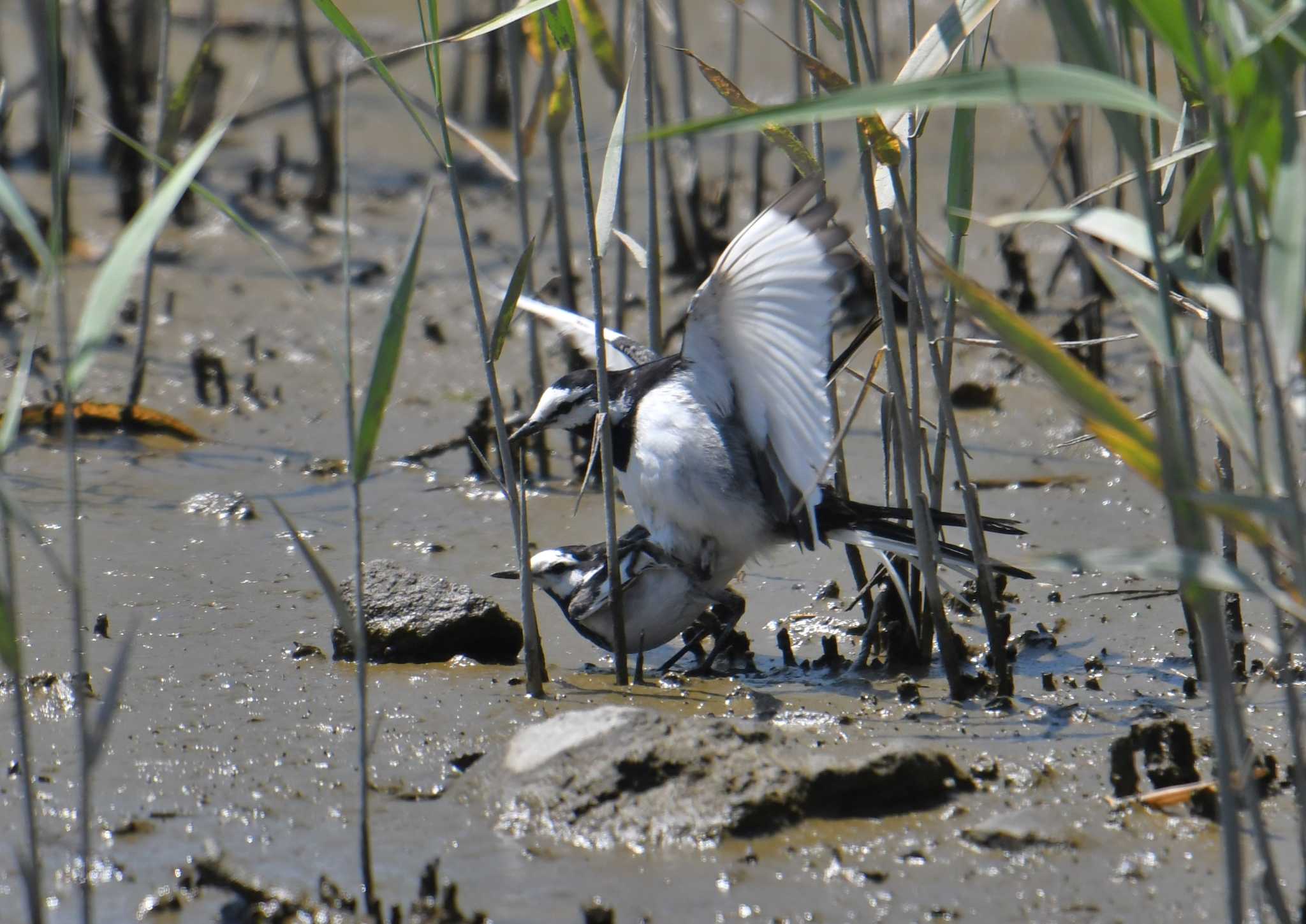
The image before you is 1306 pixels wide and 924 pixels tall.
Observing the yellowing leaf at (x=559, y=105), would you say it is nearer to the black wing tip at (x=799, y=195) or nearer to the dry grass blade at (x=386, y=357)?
the black wing tip at (x=799, y=195)

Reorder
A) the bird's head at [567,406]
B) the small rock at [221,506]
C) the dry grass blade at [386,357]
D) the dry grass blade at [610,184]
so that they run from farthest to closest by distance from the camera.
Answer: the small rock at [221,506] < the bird's head at [567,406] < the dry grass blade at [610,184] < the dry grass blade at [386,357]

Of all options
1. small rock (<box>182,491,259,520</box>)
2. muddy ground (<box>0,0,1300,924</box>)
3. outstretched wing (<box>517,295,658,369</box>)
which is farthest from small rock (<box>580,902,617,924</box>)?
small rock (<box>182,491,259,520</box>)

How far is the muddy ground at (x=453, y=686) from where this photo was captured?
8.74 ft

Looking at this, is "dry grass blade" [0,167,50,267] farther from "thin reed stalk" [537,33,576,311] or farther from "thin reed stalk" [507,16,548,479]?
"thin reed stalk" [537,33,576,311]

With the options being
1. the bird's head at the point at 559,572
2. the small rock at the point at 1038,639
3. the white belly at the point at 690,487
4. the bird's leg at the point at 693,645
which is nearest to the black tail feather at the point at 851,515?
the white belly at the point at 690,487

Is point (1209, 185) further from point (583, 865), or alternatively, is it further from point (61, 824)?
point (61, 824)

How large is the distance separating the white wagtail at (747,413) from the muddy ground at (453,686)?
344 mm

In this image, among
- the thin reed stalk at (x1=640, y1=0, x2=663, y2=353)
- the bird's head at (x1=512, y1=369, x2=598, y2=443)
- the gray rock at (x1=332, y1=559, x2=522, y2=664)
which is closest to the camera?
the thin reed stalk at (x1=640, y1=0, x2=663, y2=353)

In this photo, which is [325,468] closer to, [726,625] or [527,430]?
[527,430]

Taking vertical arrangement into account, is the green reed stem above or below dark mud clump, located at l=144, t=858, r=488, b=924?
above

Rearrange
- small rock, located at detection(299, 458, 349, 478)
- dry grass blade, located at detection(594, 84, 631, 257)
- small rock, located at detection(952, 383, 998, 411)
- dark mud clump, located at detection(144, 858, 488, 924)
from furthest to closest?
small rock, located at detection(952, 383, 998, 411) → small rock, located at detection(299, 458, 349, 478) → dry grass blade, located at detection(594, 84, 631, 257) → dark mud clump, located at detection(144, 858, 488, 924)

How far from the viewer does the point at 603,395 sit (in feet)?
11.4

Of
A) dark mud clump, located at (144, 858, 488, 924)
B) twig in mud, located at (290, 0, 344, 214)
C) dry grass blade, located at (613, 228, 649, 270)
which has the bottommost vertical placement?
dark mud clump, located at (144, 858, 488, 924)

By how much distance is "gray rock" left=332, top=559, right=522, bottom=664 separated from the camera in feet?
12.6
